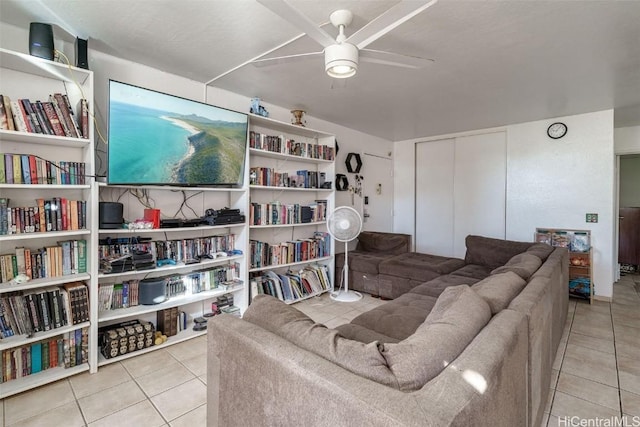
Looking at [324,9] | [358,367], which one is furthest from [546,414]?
[324,9]

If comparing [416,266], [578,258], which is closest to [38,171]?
[416,266]

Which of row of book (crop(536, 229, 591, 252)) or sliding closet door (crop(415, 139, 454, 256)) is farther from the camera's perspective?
sliding closet door (crop(415, 139, 454, 256))

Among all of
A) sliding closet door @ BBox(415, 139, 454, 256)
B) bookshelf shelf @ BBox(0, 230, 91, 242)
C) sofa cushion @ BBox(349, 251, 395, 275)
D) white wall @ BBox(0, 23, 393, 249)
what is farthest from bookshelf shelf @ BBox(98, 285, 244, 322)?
sliding closet door @ BBox(415, 139, 454, 256)

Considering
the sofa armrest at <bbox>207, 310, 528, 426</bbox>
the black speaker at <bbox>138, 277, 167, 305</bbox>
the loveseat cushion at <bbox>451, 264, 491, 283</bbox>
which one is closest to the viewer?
the sofa armrest at <bbox>207, 310, 528, 426</bbox>

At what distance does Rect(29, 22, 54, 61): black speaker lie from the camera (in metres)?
1.84

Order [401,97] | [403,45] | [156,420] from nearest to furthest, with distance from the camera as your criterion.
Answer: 1. [156,420]
2. [403,45]
3. [401,97]

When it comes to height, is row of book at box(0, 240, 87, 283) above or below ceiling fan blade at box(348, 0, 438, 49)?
below

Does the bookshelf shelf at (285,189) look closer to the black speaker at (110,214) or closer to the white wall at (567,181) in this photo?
the black speaker at (110,214)

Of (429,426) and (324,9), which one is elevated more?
(324,9)

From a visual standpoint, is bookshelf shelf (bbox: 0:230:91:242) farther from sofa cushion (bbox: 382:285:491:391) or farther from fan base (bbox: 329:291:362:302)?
fan base (bbox: 329:291:362:302)

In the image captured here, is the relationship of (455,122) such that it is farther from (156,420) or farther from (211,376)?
(156,420)

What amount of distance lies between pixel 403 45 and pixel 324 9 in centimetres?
71

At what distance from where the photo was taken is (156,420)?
1666mm

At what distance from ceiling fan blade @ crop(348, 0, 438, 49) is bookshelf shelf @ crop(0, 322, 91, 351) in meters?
2.52
